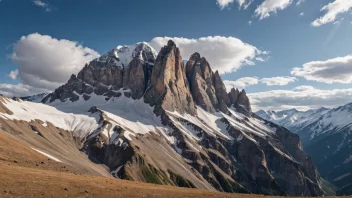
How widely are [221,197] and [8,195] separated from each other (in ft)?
102

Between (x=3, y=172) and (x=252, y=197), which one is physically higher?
(x=3, y=172)

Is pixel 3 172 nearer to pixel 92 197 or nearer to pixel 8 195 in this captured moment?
pixel 8 195

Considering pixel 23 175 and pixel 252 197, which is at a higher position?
pixel 23 175

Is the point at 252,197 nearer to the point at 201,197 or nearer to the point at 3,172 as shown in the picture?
the point at 201,197

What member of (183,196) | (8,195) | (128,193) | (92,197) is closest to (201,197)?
(183,196)

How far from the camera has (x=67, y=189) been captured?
162 feet

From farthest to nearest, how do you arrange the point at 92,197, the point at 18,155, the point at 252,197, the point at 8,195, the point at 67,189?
the point at 18,155
the point at 252,197
the point at 67,189
the point at 92,197
the point at 8,195

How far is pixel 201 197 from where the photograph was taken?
53188mm

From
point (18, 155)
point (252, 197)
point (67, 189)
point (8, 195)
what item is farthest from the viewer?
point (18, 155)

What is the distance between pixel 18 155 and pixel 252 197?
239 feet

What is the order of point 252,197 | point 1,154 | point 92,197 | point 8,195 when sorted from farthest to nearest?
point 1,154 → point 252,197 → point 92,197 → point 8,195

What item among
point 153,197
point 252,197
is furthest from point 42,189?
point 252,197

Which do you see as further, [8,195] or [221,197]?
[221,197]

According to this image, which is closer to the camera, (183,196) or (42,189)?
(42,189)
